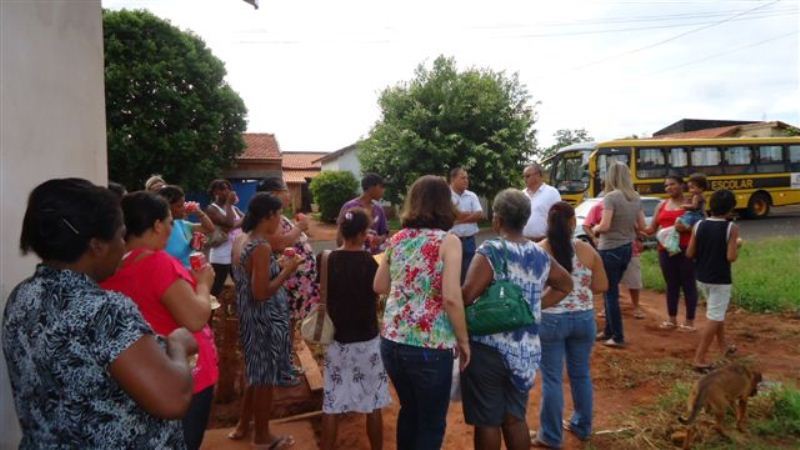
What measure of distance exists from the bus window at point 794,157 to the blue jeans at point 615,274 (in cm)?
1914

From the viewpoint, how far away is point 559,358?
3.66 metres

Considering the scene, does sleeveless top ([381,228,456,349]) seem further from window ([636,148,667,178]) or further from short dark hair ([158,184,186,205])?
window ([636,148,667,178])

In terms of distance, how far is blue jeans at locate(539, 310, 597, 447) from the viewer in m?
3.62

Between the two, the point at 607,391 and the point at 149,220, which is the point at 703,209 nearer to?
the point at 607,391

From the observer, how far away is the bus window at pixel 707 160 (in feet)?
64.5

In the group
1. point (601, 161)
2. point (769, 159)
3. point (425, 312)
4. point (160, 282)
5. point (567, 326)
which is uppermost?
point (769, 159)

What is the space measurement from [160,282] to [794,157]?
79.3 feet

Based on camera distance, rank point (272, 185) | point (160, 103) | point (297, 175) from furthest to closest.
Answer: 1. point (297, 175)
2. point (160, 103)
3. point (272, 185)

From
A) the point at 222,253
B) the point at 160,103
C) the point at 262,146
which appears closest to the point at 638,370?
the point at 222,253

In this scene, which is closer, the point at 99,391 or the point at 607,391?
the point at 99,391

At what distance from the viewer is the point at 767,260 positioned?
1030 centimetres

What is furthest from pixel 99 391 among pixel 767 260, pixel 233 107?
pixel 233 107

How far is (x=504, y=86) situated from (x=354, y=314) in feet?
73.1

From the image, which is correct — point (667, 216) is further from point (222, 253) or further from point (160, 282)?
point (160, 282)
